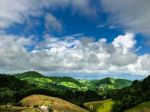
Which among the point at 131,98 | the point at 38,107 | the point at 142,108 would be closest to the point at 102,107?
the point at 131,98

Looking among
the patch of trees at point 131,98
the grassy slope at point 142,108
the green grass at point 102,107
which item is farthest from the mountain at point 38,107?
the green grass at point 102,107

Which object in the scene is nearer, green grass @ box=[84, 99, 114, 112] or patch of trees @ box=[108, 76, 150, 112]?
patch of trees @ box=[108, 76, 150, 112]

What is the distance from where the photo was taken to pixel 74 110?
133m

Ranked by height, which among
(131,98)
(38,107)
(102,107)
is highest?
(131,98)

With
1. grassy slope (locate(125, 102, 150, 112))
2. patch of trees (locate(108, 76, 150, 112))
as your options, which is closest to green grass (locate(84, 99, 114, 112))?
patch of trees (locate(108, 76, 150, 112))

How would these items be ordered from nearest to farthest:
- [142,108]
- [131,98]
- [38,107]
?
1. [38,107]
2. [142,108]
3. [131,98]

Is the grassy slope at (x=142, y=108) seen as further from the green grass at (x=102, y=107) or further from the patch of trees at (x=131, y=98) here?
the green grass at (x=102, y=107)

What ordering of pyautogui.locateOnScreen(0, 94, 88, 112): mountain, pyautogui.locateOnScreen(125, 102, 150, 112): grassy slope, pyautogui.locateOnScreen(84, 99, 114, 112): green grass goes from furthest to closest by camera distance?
pyautogui.locateOnScreen(84, 99, 114, 112): green grass, pyautogui.locateOnScreen(125, 102, 150, 112): grassy slope, pyautogui.locateOnScreen(0, 94, 88, 112): mountain

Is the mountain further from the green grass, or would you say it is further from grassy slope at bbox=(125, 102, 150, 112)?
the green grass

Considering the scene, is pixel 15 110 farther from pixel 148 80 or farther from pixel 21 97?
pixel 148 80

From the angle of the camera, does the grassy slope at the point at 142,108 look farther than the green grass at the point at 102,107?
No

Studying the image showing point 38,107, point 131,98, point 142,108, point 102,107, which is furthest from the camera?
point 102,107

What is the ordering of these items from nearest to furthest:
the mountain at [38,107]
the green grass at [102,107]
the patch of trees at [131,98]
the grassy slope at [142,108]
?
the mountain at [38,107], the grassy slope at [142,108], the patch of trees at [131,98], the green grass at [102,107]

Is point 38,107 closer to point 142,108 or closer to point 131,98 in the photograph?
point 142,108
